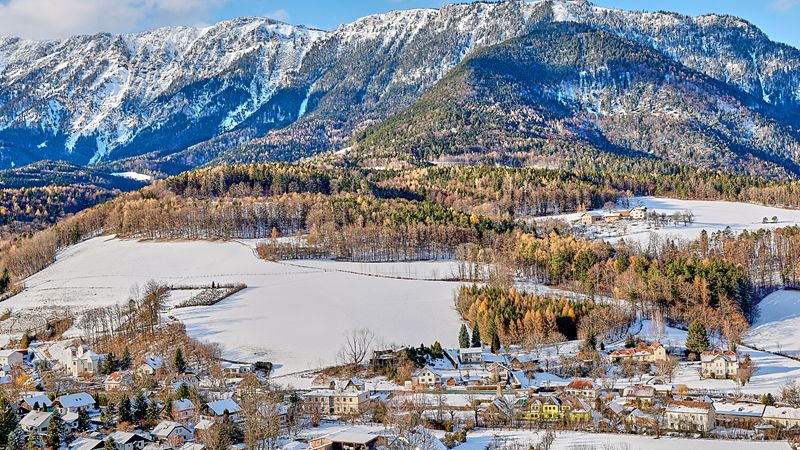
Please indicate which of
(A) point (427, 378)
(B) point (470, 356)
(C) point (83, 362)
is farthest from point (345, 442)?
(C) point (83, 362)

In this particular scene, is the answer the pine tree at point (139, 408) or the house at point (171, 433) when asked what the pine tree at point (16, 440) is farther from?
the house at point (171, 433)

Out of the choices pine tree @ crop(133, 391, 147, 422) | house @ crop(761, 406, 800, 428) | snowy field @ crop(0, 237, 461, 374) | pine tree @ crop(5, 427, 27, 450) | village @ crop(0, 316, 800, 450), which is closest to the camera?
Answer: pine tree @ crop(5, 427, 27, 450)

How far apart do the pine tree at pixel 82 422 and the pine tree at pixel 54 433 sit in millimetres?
1448

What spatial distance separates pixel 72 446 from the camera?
49656mm

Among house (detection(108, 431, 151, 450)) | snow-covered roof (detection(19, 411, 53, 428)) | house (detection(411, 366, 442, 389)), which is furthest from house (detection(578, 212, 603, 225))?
snow-covered roof (detection(19, 411, 53, 428))

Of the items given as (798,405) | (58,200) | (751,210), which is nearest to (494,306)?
(798,405)

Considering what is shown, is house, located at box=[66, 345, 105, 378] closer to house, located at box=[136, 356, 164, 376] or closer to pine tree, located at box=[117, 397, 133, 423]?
house, located at box=[136, 356, 164, 376]

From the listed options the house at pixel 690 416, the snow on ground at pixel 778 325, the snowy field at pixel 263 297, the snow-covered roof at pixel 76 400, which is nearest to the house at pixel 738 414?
the house at pixel 690 416

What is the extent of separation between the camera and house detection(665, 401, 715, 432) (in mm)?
52344

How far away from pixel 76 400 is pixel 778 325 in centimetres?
5643

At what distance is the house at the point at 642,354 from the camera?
67938 millimetres

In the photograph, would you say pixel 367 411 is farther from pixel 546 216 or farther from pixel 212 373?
pixel 546 216

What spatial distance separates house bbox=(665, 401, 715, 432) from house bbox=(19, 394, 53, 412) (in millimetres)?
37605

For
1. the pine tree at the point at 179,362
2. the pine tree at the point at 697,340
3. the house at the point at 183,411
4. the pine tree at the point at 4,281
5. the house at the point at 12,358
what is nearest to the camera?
the house at the point at 183,411
